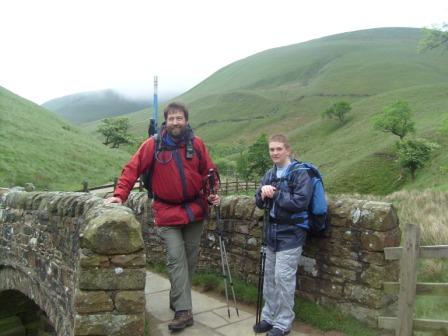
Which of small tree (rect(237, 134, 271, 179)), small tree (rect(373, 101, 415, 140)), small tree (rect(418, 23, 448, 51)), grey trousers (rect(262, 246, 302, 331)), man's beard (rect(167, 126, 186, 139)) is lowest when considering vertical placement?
small tree (rect(237, 134, 271, 179))

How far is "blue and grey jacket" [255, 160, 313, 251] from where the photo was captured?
462 centimetres

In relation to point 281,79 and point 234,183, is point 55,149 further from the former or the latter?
point 281,79

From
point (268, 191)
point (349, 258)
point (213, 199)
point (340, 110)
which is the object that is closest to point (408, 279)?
point (349, 258)

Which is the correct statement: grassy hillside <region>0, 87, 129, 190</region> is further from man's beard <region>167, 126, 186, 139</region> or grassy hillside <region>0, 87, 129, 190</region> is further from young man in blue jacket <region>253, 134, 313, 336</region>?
young man in blue jacket <region>253, 134, 313, 336</region>

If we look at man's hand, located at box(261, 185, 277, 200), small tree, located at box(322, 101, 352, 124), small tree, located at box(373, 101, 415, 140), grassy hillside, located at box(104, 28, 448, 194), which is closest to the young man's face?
man's hand, located at box(261, 185, 277, 200)

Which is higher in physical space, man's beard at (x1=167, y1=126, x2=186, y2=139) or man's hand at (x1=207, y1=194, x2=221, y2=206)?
man's beard at (x1=167, y1=126, x2=186, y2=139)

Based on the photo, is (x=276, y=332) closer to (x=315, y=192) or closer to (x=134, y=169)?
(x=315, y=192)

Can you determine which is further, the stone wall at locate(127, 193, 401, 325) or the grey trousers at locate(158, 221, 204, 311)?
the grey trousers at locate(158, 221, 204, 311)

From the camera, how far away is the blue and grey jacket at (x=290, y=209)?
4.62m

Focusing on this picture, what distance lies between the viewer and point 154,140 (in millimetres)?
5086

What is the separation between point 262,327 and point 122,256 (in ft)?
5.91

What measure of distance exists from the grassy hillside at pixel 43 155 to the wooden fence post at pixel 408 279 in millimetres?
25582

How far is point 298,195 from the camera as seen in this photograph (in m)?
Result: 4.62

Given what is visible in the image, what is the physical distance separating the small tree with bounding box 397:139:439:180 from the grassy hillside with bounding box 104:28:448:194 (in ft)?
3.25
